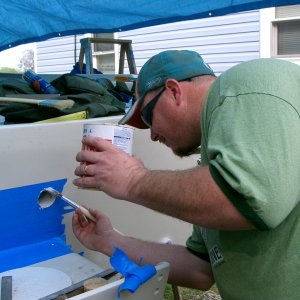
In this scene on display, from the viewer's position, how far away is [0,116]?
2.13 m

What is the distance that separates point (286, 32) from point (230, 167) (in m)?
→ 6.07

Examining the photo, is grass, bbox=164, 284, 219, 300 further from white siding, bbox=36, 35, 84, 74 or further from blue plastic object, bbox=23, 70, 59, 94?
white siding, bbox=36, 35, 84, 74

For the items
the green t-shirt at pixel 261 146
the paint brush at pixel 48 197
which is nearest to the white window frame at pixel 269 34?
the paint brush at pixel 48 197

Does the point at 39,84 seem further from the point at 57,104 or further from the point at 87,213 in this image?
the point at 87,213

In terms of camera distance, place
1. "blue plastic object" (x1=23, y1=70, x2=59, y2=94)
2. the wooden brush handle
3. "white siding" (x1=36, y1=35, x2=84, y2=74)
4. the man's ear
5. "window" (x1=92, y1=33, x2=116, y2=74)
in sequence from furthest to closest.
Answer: "white siding" (x1=36, y1=35, x2=84, y2=74) → "window" (x1=92, y1=33, x2=116, y2=74) → "blue plastic object" (x1=23, y1=70, x2=59, y2=94) → the wooden brush handle → the man's ear

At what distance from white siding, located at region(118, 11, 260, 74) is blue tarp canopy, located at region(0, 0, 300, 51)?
301 centimetres

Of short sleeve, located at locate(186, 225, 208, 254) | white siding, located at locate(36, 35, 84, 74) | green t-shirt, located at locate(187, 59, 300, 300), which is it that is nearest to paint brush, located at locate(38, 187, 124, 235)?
short sleeve, located at locate(186, 225, 208, 254)

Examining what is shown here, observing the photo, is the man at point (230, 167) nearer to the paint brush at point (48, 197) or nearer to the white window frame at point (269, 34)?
the paint brush at point (48, 197)

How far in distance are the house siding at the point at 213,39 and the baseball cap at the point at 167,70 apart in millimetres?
5462

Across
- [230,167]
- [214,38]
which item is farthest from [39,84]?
[214,38]

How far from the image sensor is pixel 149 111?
168 cm

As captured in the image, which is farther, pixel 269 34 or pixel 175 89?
pixel 269 34

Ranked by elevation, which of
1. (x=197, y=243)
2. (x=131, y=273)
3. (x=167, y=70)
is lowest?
(x=197, y=243)

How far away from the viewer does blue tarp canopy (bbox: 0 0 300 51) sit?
3.55 metres
